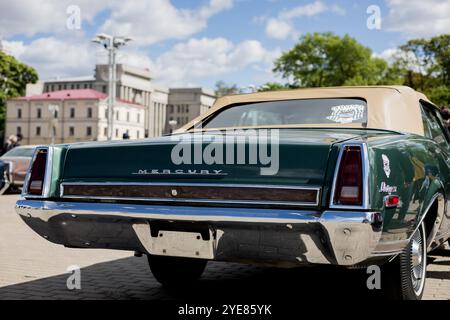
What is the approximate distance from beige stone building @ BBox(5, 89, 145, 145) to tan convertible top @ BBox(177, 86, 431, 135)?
105 m

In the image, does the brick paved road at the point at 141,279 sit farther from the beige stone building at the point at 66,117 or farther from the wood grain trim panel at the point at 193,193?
the beige stone building at the point at 66,117

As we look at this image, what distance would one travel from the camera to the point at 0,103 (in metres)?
83.8

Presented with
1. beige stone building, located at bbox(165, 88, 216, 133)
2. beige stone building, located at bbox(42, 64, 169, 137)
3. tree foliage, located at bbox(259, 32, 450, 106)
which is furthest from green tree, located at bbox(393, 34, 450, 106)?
beige stone building, located at bbox(165, 88, 216, 133)

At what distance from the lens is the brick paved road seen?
16.8 feet

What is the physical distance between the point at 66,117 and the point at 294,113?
112 meters

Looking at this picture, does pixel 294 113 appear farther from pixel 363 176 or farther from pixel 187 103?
pixel 187 103

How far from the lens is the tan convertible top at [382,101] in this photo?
508 centimetres

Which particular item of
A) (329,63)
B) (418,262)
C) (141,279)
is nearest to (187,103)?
(329,63)

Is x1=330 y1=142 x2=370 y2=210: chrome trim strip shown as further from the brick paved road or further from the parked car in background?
the parked car in background

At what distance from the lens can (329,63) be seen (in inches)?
2474

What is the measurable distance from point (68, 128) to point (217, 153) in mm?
112841

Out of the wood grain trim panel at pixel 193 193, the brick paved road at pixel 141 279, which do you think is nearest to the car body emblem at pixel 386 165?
the wood grain trim panel at pixel 193 193
